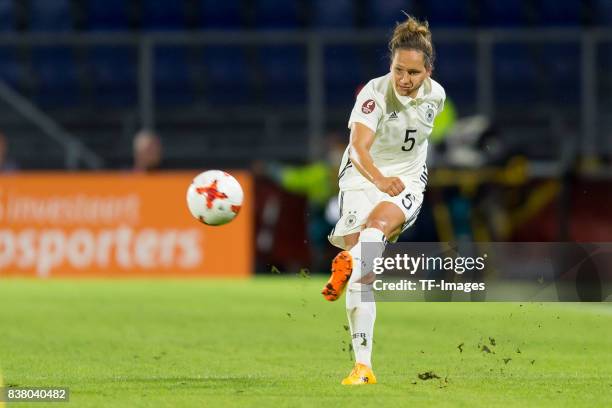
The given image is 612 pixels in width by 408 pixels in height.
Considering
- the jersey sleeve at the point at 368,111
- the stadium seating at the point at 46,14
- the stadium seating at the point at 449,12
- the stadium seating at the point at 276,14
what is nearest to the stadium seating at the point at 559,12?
the stadium seating at the point at 449,12

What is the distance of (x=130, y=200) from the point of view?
17.5 metres

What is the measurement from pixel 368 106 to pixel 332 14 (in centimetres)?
1591

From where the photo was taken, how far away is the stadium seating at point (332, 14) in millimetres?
22594

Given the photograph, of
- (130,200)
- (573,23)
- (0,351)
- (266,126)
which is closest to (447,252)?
(0,351)

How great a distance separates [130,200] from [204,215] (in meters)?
10.2

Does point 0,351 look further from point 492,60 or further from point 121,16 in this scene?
point 121,16

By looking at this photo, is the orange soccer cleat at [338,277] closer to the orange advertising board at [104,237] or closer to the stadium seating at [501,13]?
the orange advertising board at [104,237]

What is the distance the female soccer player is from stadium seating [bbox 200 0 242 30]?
1589cm

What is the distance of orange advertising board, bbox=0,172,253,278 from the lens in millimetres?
17281

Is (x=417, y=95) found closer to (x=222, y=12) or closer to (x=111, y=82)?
A: (x=111, y=82)

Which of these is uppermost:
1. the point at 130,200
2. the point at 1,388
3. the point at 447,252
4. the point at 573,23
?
the point at 573,23

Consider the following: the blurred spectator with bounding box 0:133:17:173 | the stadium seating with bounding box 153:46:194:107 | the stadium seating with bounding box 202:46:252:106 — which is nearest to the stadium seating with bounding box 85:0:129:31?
the stadium seating with bounding box 153:46:194:107

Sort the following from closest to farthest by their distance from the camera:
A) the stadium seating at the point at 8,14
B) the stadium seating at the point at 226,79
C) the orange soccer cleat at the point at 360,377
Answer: the orange soccer cleat at the point at 360,377, the stadium seating at the point at 226,79, the stadium seating at the point at 8,14

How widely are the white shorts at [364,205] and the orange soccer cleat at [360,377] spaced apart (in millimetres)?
755
